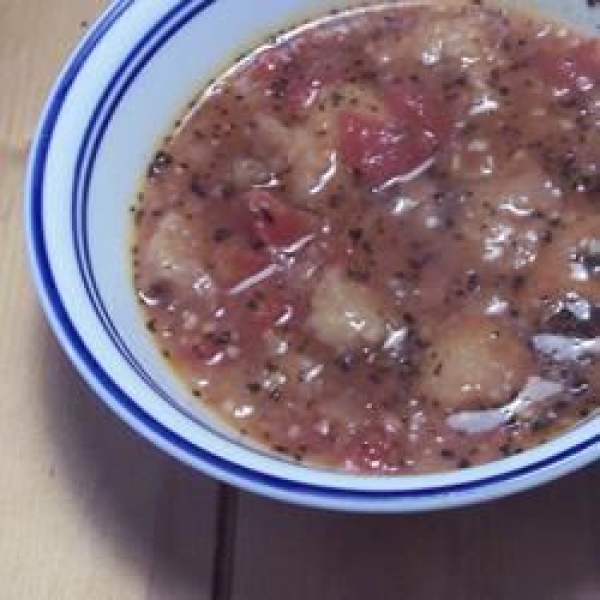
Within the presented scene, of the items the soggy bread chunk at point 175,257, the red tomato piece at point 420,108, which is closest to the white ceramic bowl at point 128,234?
the soggy bread chunk at point 175,257

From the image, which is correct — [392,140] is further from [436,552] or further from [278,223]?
[436,552]

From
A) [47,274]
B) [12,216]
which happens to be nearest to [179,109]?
[12,216]

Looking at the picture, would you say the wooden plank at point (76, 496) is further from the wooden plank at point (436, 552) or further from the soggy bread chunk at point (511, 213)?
the soggy bread chunk at point (511, 213)

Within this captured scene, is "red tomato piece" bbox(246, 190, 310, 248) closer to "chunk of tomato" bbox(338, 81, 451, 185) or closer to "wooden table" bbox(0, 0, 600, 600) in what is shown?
"chunk of tomato" bbox(338, 81, 451, 185)

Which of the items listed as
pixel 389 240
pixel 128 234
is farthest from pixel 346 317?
pixel 128 234

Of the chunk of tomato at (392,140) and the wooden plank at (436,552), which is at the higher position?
the chunk of tomato at (392,140)

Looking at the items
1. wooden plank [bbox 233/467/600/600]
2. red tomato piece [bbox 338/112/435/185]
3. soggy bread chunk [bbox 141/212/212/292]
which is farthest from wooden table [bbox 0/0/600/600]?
red tomato piece [bbox 338/112/435/185]
